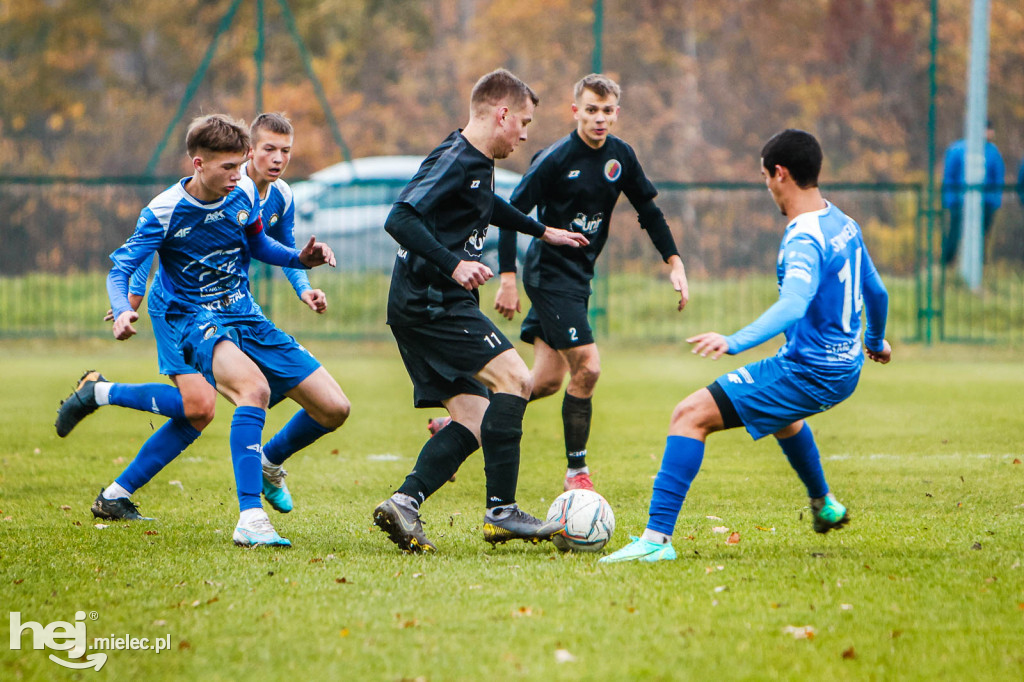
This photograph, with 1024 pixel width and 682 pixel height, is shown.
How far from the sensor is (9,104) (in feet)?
76.2

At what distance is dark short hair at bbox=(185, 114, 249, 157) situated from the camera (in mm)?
4676

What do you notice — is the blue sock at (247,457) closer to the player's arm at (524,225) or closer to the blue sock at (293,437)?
the blue sock at (293,437)

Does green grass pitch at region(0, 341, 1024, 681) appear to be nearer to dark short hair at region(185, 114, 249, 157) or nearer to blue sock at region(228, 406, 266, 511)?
blue sock at region(228, 406, 266, 511)

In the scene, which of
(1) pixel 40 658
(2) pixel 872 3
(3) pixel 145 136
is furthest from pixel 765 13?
(1) pixel 40 658

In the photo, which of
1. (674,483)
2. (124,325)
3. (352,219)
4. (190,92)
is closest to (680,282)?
(674,483)

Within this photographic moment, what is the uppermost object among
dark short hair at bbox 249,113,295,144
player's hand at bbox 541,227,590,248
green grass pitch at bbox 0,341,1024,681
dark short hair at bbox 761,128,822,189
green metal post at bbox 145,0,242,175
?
green metal post at bbox 145,0,242,175

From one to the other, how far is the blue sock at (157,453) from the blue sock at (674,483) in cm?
213

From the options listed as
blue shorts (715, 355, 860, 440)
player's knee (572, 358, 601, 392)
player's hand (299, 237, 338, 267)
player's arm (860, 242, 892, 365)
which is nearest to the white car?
player's knee (572, 358, 601, 392)

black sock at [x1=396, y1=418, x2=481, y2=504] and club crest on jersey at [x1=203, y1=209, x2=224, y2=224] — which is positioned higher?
club crest on jersey at [x1=203, y1=209, x2=224, y2=224]

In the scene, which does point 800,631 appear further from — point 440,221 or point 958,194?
point 958,194

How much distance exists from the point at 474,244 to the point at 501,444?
834mm

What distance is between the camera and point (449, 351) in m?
4.65

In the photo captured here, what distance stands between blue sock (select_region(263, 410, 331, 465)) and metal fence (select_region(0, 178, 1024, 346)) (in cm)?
924

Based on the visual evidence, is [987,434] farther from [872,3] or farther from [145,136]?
[145,136]
